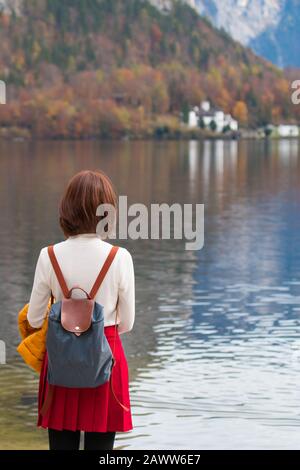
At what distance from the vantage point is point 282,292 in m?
23.0

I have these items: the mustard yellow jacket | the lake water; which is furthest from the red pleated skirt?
the lake water

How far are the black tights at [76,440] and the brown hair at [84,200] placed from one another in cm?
108

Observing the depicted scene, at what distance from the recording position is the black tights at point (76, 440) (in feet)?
21.2

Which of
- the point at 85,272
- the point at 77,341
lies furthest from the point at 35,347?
the point at 85,272

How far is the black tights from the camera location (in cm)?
645

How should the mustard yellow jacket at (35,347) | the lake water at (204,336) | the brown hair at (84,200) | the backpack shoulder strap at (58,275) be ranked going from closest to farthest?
the brown hair at (84,200) < the backpack shoulder strap at (58,275) < the mustard yellow jacket at (35,347) < the lake water at (204,336)

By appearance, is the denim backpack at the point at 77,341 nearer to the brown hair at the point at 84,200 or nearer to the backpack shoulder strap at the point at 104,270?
the backpack shoulder strap at the point at 104,270

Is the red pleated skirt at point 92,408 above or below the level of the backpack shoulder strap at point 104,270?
below

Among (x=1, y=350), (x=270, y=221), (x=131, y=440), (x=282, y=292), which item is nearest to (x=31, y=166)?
(x=270, y=221)

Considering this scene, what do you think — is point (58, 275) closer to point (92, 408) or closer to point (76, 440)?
point (92, 408)

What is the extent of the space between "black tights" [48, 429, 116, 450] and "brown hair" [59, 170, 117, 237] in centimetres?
108

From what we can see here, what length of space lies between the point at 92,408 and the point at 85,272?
0.71m

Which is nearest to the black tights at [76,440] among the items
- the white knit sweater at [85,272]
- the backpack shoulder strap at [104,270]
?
the white knit sweater at [85,272]
